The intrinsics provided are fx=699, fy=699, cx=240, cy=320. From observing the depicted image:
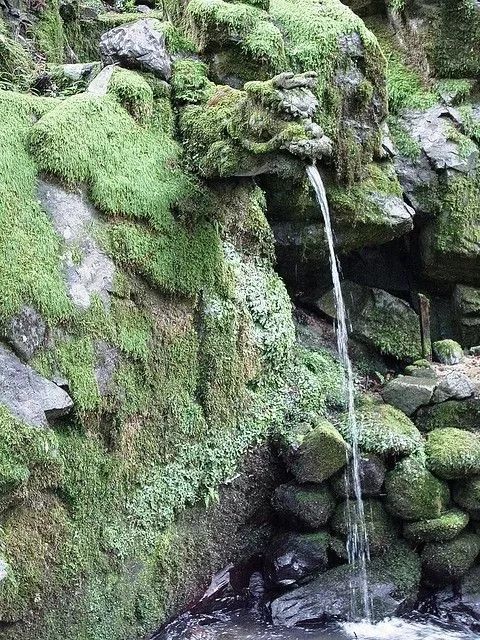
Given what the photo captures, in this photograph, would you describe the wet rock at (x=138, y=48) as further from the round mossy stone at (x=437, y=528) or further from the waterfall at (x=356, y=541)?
the round mossy stone at (x=437, y=528)

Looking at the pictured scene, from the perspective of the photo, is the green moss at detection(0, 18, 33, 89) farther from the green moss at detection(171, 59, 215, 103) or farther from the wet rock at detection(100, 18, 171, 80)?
the green moss at detection(171, 59, 215, 103)

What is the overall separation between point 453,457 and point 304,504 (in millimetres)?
1467

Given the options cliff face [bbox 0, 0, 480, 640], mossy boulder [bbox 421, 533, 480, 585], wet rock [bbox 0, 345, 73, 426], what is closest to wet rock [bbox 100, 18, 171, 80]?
cliff face [bbox 0, 0, 480, 640]

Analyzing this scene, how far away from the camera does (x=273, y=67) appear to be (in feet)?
23.5

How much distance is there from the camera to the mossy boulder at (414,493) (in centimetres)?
637

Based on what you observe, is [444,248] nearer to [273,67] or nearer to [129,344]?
[273,67]

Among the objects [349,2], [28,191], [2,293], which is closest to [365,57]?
[349,2]

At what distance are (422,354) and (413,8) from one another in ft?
15.7

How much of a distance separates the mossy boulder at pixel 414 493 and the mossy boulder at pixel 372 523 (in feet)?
0.38

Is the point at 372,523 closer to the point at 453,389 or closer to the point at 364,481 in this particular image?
the point at 364,481

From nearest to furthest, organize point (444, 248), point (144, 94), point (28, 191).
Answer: point (28, 191)
point (144, 94)
point (444, 248)

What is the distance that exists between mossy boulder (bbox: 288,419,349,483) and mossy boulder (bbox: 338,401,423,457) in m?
0.36

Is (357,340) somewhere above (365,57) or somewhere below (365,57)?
below

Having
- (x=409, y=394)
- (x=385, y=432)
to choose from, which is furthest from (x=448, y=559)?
(x=409, y=394)
